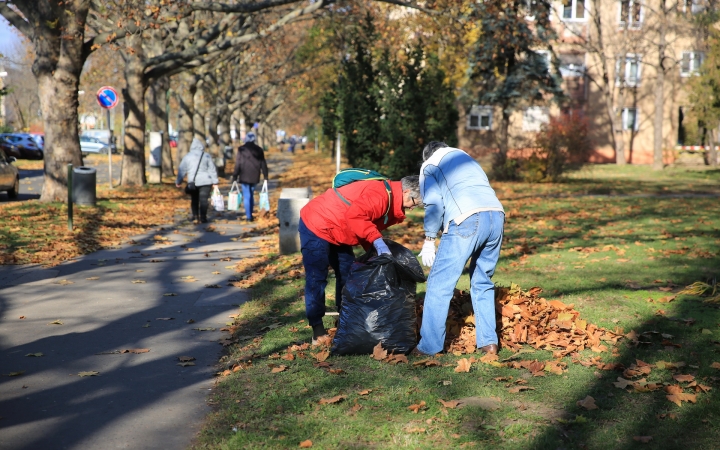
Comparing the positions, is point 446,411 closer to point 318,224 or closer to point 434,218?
point 434,218

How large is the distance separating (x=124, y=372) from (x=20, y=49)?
85.3 meters

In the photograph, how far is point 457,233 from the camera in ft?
19.1

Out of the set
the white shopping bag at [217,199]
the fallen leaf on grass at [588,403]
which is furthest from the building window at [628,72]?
the fallen leaf on grass at [588,403]

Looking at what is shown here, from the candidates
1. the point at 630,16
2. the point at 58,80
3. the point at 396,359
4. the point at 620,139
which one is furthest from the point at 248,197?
the point at 630,16

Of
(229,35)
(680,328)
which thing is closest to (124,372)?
(680,328)

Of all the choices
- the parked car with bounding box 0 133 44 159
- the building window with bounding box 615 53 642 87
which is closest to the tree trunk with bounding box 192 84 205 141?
the parked car with bounding box 0 133 44 159

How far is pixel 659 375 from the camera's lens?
5523 mm

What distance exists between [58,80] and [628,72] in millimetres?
36090

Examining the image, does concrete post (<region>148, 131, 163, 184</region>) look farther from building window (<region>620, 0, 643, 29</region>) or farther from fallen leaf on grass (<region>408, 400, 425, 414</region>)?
building window (<region>620, 0, 643, 29</region>)

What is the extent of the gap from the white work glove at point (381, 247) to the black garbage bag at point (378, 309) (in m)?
0.06

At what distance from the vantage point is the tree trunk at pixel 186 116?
31.7 meters

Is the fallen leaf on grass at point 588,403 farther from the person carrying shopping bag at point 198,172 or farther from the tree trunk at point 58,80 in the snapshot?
the tree trunk at point 58,80

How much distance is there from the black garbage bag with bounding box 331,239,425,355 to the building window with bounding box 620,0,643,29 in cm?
3988

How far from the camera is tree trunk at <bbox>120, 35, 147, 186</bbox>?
24016 millimetres
